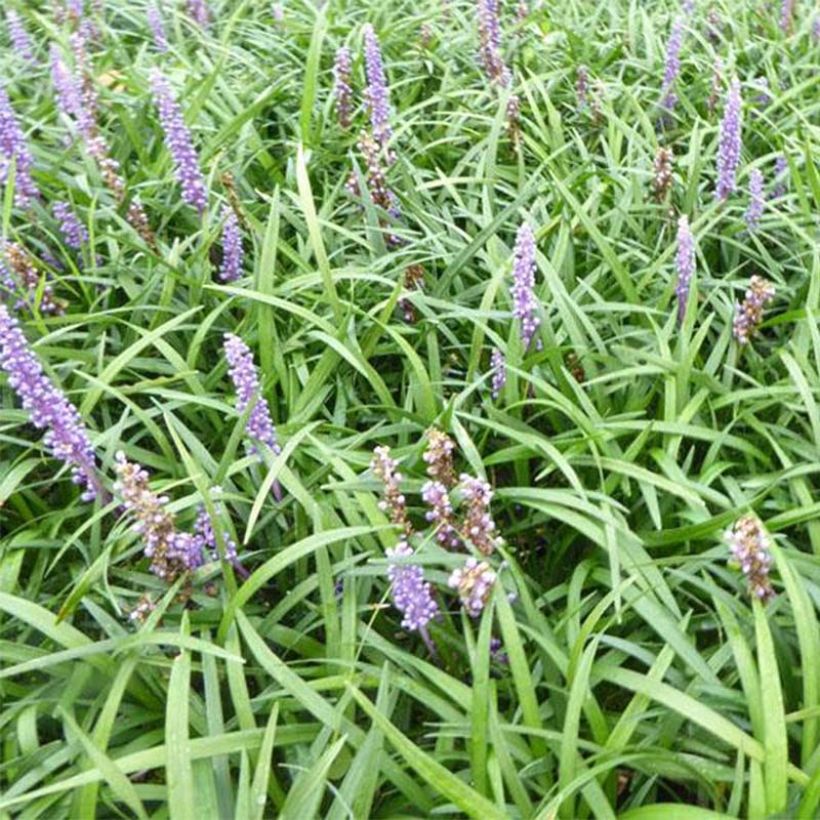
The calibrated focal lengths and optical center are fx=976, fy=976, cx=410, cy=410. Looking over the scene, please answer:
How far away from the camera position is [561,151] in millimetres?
4359

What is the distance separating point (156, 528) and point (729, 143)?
8.62 ft

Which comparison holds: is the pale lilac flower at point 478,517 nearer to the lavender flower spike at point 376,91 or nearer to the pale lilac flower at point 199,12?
the lavender flower spike at point 376,91

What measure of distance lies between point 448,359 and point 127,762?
6.40 ft

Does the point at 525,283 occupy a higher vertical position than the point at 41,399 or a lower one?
lower

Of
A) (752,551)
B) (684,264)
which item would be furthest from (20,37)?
(752,551)

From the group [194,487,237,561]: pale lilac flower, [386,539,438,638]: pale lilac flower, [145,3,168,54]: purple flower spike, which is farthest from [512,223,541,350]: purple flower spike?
[145,3,168,54]: purple flower spike

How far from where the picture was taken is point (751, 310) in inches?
130

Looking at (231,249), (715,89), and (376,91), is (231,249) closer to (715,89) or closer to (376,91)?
(376,91)

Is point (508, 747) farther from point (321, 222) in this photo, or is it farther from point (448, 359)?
point (321, 222)

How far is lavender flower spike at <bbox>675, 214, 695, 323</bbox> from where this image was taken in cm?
326

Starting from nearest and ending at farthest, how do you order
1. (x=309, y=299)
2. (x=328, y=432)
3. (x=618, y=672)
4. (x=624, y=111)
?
(x=618, y=672) → (x=328, y=432) → (x=309, y=299) → (x=624, y=111)

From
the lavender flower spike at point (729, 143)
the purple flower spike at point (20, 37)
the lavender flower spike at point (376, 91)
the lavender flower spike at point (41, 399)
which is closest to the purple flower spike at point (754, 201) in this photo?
the lavender flower spike at point (729, 143)

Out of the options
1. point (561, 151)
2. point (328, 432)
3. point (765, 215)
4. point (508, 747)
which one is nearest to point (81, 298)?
point (328, 432)

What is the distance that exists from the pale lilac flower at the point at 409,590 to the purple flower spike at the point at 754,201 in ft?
7.36
